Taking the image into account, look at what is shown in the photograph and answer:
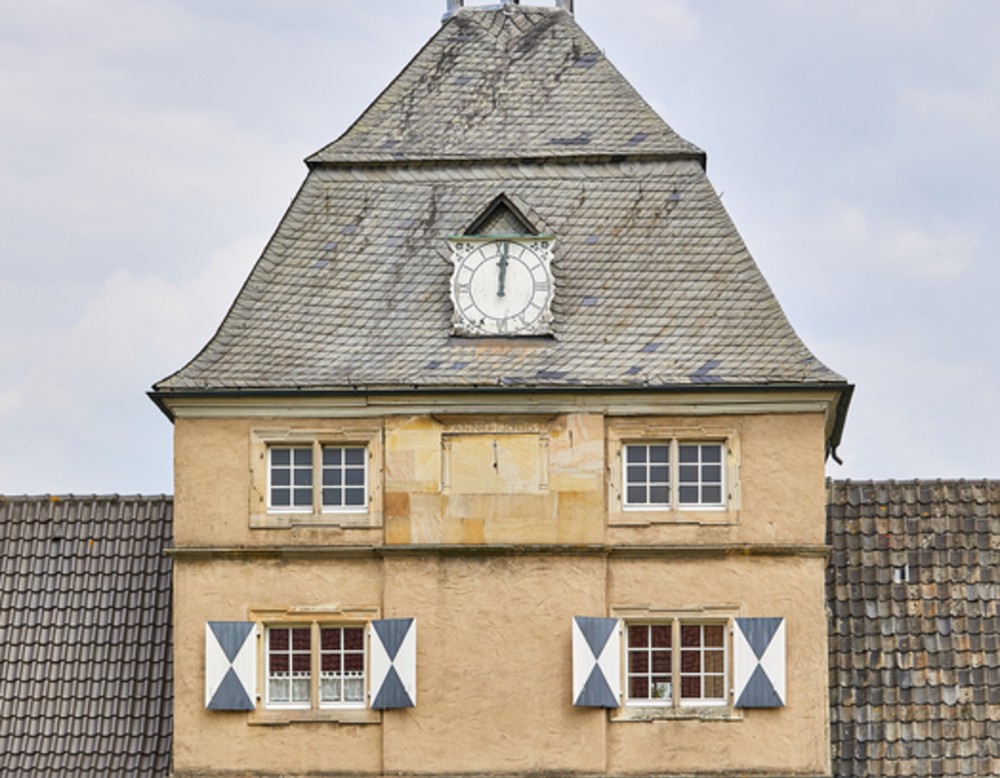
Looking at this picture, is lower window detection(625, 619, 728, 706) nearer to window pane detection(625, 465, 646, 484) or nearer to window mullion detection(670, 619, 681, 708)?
window mullion detection(670, 619, 681, 708)

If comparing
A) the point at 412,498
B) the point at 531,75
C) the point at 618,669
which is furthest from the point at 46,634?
the point at 531,75

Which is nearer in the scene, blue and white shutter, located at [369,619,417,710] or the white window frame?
blue and white shutter, located at [369,619,417,710]

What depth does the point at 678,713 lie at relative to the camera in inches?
1253

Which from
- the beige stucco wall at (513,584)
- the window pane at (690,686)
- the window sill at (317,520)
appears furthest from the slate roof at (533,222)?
the window pane at (690,686)

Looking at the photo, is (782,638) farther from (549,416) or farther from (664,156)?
(664,156)

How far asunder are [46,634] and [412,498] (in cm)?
551

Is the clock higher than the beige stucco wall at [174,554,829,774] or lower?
higher

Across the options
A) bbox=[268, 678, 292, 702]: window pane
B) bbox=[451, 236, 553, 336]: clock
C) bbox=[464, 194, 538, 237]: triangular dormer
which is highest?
bbox=[464, 194, 538, 237]: triangular dormer

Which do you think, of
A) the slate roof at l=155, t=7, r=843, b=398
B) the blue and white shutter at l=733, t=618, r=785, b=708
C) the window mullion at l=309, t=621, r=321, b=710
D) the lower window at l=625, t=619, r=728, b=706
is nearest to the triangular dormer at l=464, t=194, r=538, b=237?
the slate roof at l=155, t=7, r=843, b=398

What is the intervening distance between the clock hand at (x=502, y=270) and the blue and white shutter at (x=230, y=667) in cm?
527

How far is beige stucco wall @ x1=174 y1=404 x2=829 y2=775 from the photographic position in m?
31.8

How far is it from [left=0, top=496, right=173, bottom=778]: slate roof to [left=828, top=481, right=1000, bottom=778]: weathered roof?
8.75 m

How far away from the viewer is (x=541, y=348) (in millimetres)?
32906

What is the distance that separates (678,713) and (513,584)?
2541mm
